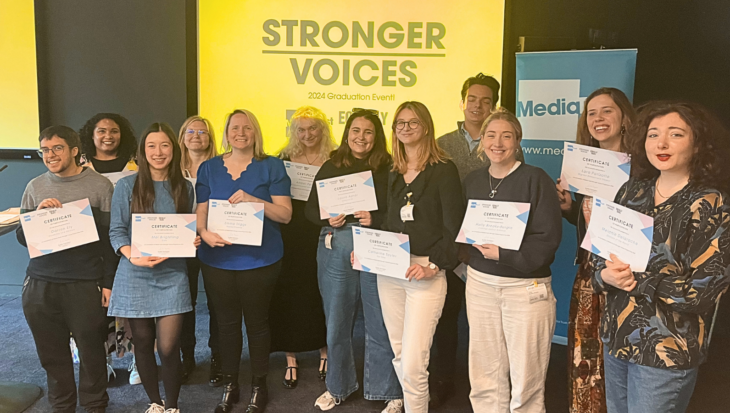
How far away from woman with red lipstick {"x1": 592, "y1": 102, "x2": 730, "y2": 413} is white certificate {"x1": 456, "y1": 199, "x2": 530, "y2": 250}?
453mm

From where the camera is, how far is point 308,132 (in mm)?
3080

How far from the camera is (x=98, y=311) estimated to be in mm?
2506

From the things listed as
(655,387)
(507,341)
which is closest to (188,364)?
(507,341)

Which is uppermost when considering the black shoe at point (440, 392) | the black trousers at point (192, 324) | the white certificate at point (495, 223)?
the white certificate at point (495, 223)

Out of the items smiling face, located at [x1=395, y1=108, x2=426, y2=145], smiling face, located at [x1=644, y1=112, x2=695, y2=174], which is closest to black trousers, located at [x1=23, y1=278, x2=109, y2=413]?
smiling face, located at [x1=395, y1=108, x2=426, y2=145]

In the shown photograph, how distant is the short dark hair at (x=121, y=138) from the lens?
307 centimetres

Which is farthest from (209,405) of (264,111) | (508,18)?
(508,18)

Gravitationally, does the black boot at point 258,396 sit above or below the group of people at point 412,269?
below

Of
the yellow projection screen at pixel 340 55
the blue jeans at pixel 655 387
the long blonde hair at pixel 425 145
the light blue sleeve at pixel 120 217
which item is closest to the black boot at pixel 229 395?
the light blue sleeve at pixel 120 217

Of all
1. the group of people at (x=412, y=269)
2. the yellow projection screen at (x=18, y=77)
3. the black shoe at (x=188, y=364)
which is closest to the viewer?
the group of people at (x=412, y=269)

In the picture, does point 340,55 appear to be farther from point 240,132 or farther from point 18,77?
point 18,77

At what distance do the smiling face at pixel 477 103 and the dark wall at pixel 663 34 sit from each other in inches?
65.2

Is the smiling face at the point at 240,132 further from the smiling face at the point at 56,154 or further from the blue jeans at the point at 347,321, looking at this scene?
the smiling face at the point at 56,154

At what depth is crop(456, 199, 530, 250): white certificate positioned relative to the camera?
2.10m
